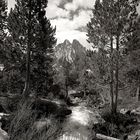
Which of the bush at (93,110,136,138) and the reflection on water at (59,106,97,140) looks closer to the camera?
the reflection on water at (59,106,97,140)

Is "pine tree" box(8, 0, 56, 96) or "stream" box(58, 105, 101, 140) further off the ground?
"pine tree" box(8, 0, 56, 96)

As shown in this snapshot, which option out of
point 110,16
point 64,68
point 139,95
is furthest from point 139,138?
point 64,68

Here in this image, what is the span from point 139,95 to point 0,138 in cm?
2239

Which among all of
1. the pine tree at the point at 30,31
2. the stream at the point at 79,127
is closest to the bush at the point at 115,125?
the stream at the point at 79,127

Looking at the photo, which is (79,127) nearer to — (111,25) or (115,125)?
(115,125)

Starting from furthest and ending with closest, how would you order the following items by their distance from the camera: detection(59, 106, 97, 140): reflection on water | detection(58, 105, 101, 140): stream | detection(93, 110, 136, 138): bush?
detection(93, 110, 136, 138): bush → detection(58, 105, 101, 140): stream → detection(59, 106, 97, 140): reflection on water

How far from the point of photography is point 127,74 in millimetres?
19266

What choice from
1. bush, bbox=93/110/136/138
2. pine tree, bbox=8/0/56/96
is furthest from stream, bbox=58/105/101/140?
pine tree, bbox=8/0/56/96

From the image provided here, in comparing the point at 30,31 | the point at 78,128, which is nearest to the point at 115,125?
the point at 78,128

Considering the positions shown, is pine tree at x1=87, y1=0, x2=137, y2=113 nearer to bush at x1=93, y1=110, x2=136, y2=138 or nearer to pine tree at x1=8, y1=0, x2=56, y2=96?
bush at x1=93, y1=110, x2=136, y2=138

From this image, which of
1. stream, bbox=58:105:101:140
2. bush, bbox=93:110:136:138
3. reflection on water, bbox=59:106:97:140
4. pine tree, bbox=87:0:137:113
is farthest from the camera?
pine tree, bbox=87:0:137:113

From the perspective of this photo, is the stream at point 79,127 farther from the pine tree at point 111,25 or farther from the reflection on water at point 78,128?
the pine tree at point 111,25

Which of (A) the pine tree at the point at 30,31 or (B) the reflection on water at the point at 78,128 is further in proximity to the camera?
(A) the pine tree at the point at 30,31

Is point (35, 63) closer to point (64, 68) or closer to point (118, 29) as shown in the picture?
point (118, 29)
